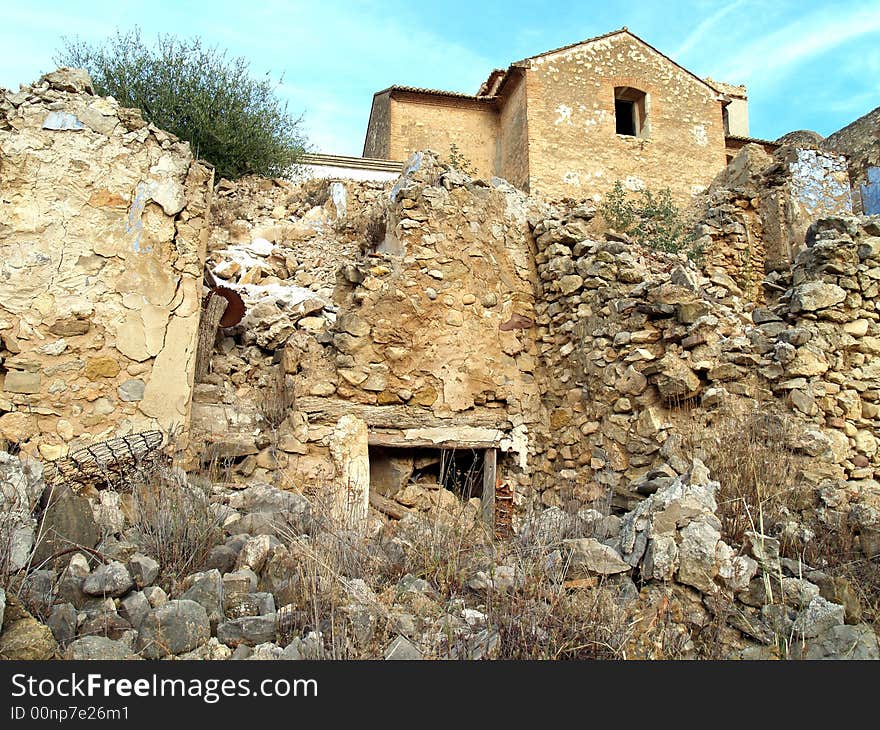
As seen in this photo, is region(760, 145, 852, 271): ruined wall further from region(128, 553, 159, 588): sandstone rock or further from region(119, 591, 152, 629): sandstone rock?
region(119, 591, 152, 629): sandstone rock

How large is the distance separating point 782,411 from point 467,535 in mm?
2427

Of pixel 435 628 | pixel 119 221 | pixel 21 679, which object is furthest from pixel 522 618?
pixel 119 221

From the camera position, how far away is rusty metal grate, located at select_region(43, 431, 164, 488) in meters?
4.65

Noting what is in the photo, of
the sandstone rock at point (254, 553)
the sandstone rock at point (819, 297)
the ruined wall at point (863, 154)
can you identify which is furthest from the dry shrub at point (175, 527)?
the ruined wall at point (863, 154)

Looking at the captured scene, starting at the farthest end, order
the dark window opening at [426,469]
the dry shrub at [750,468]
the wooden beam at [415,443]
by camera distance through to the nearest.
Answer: the dark window opening at [426,469], the wooden beam at [415,443], the dry shrub at [750,468]

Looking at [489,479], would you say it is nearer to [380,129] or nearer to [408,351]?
[408,351]

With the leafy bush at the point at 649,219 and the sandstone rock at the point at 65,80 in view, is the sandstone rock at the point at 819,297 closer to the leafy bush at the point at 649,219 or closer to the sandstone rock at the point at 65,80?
the leafy bush at the point at 649,219

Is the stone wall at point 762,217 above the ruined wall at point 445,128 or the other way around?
the other way around

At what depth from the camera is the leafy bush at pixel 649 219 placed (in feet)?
32.4

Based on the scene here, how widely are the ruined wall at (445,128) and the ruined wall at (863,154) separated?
7.44 m

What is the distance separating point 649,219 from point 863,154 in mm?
4594

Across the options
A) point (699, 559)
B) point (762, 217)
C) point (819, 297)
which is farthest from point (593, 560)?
point (762, 217)

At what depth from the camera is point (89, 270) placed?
16.8 feet

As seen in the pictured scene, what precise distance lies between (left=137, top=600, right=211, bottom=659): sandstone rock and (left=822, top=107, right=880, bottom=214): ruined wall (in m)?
12.9
